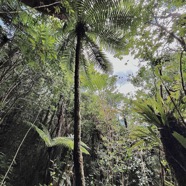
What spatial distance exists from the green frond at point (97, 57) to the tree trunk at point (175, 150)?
3816 mm

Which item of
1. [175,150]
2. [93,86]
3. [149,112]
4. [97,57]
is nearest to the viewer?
[175,150]

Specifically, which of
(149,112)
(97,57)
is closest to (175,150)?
(149,112)

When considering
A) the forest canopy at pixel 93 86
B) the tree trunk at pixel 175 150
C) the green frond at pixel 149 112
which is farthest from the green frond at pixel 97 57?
the tree trunk at pixel 175 150

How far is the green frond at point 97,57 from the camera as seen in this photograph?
571 centimetres

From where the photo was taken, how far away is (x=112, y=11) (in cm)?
457

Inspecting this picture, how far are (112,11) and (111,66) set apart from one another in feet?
6.50

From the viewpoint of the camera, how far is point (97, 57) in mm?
6051

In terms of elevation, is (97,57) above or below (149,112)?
above

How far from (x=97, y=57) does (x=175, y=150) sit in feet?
14.3

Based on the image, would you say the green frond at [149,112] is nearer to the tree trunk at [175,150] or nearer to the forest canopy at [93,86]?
the forest canopy at [93,86]

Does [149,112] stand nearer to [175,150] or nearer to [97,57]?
[175,150]

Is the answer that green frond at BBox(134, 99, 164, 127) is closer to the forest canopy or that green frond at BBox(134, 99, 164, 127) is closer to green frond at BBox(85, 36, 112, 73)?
the forest canopy

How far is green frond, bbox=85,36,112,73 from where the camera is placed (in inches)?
225

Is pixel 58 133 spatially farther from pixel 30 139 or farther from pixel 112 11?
pixel 112 11
